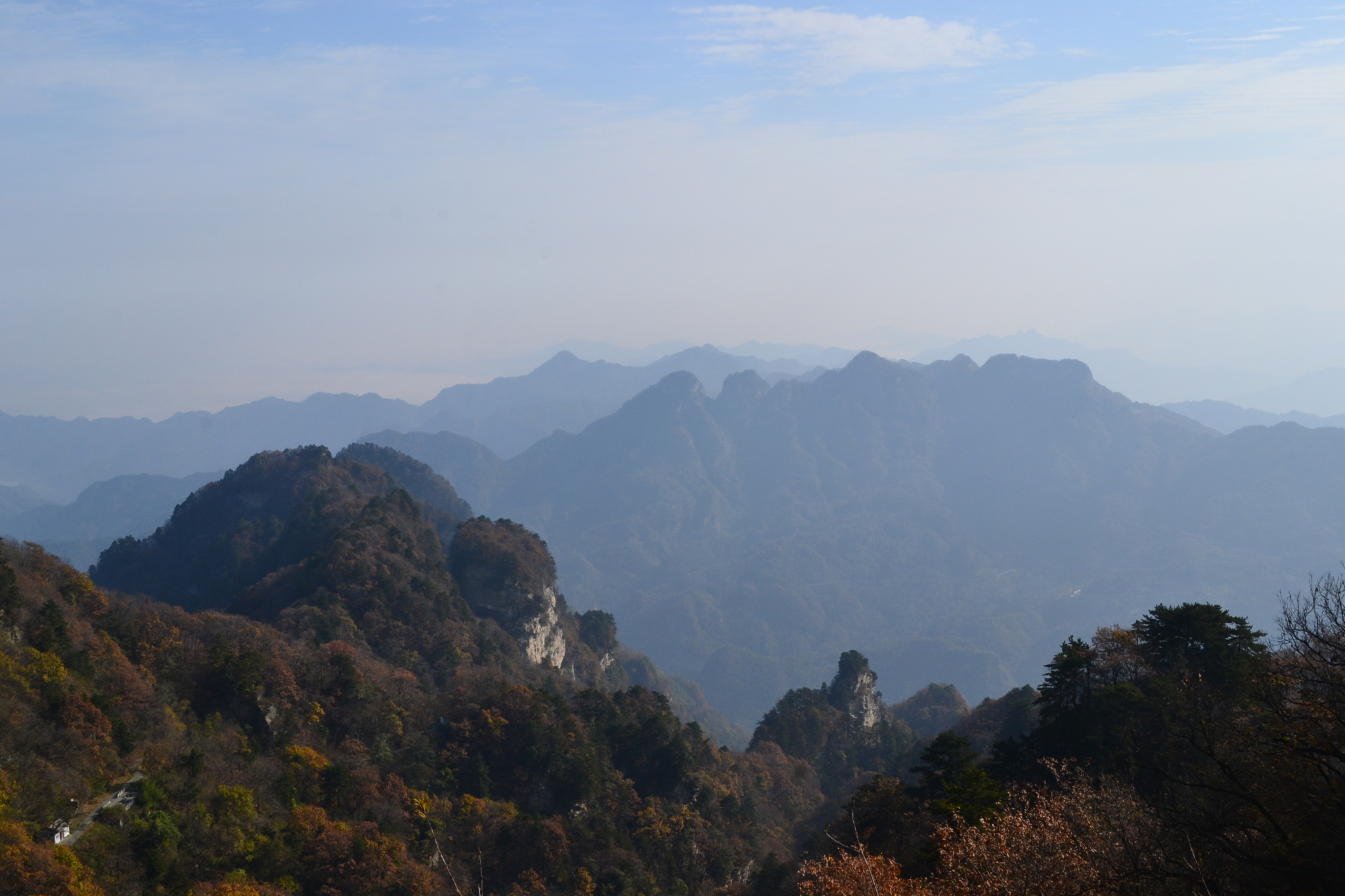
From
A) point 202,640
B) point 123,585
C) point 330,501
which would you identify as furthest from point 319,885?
point 123,585

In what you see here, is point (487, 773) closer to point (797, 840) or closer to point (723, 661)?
point (797, 840)

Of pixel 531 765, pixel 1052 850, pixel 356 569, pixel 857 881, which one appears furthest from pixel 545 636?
pixel 1052 850

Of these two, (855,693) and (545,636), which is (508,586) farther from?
(855,693)

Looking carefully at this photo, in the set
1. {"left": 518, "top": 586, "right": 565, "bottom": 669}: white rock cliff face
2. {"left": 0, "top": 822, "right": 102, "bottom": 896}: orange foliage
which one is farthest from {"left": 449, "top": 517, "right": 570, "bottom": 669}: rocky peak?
{"left": 0, "top": 822, "right": 102, "bottom": 896}: orange foliage

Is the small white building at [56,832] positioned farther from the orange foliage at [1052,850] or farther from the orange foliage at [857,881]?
the orange foliage at [1052,850]

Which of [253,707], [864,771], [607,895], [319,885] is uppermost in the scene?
[253,707]

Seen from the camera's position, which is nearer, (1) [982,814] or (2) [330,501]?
(1) [982,814]

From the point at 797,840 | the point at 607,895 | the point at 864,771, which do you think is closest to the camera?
the point at 607,895
